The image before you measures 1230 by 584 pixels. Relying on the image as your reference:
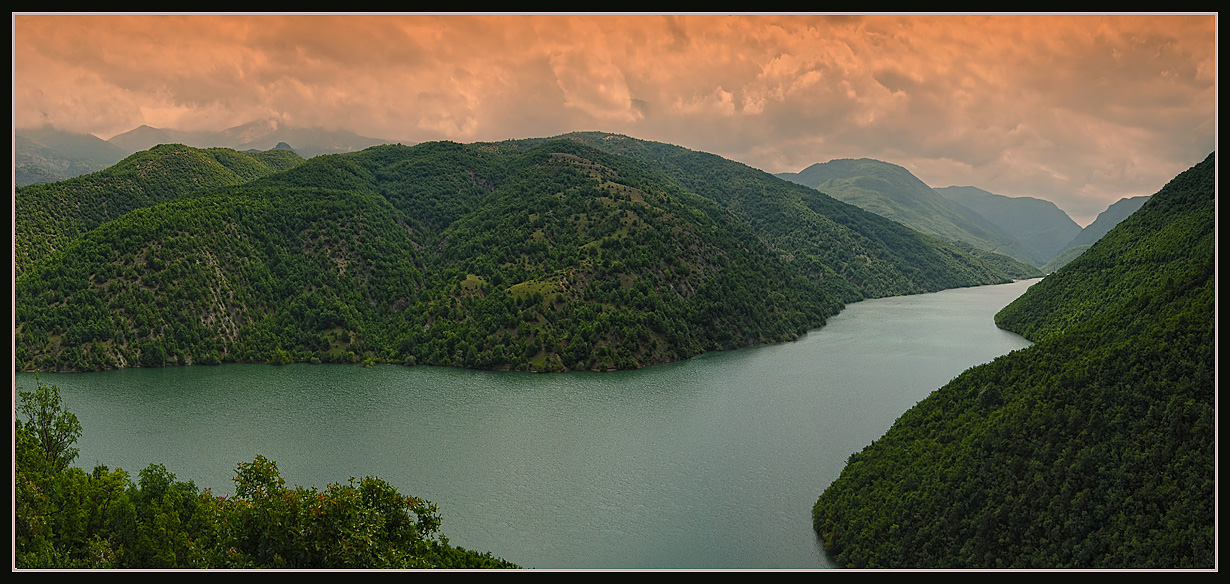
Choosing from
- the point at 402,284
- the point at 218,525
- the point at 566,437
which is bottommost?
the point at 566,437

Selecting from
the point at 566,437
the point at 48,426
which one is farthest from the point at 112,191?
the point at 566,437

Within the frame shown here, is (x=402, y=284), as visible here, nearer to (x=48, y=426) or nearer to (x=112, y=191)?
(x=112, y=191)

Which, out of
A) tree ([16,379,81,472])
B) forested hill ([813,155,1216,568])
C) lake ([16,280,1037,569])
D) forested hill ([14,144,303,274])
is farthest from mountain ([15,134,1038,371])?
tree ([16,379,81,472])

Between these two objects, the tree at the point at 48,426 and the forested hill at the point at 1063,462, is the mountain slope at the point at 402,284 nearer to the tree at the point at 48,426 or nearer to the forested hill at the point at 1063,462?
the forested hill at the point at 1063,462

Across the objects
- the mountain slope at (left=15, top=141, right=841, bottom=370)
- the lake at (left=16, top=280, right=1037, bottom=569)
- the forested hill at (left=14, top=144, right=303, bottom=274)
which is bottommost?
the lake at (left=16, top=280, right=1037, bottom=569)

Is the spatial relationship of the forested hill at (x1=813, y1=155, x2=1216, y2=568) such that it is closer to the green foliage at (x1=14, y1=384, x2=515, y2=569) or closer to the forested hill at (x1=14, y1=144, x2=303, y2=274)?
the green foliage at (x1=14, y1=384, x2=515, y2=569)
